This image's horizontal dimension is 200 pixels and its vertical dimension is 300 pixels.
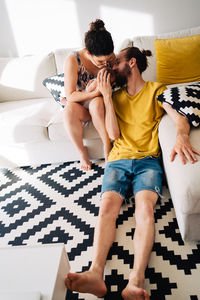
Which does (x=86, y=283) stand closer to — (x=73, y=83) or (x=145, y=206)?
(x=145, y=206)

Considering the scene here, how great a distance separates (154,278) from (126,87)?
1130 millimetres

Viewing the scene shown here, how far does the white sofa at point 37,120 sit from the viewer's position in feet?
6.35

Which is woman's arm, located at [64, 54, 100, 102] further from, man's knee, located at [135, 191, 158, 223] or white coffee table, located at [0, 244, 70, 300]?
white coffee table, located at [0, 244, 70, 300]

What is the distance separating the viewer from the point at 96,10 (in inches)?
101

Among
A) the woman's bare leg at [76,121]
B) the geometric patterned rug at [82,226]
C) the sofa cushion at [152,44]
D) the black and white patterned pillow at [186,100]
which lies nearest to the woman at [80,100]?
the woman's bare leg at [76,121]

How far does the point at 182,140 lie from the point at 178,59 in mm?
1136

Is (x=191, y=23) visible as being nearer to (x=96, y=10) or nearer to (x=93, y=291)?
(x=96, y=10)

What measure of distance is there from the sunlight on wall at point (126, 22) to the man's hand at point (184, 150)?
1.78 meters

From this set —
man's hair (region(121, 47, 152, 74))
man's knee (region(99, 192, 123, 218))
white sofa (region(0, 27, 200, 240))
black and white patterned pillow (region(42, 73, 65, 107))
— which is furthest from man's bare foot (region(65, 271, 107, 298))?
black and white patterned pillow (region(42, 73, 65, 107))

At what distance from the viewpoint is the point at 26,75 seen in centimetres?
245

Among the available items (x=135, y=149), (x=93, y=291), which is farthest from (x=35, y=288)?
(x=135, y=149)

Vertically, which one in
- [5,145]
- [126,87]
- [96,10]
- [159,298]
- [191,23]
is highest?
[96,10]

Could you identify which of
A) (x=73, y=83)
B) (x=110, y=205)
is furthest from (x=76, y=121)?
(x=110, y=205)

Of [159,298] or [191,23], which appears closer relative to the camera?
[159,298]
